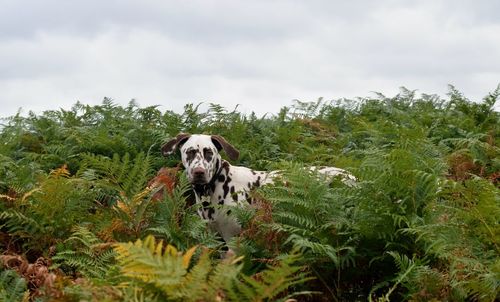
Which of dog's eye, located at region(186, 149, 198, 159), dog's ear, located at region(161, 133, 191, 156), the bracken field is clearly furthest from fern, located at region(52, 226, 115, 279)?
dog's ear, located at region(161, 133, 191, 156)

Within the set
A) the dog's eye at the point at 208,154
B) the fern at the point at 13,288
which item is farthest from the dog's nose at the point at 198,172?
the fern at the point at 13,288

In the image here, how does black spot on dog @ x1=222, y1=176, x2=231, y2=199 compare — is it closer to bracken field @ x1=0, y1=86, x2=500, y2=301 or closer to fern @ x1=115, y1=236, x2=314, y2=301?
bracken field @ x1=0, y1=86, x2=500, y2=301

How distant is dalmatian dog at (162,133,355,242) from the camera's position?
8.38m

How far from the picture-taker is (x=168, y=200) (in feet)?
22.2

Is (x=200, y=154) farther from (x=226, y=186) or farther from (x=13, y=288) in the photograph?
(x=13, y=288)

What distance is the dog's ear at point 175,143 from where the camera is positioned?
29.6ft

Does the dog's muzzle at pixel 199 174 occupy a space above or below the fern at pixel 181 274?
above

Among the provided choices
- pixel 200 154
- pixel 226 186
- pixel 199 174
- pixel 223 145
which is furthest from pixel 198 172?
pixel 223 145

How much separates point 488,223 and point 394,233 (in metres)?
0.71

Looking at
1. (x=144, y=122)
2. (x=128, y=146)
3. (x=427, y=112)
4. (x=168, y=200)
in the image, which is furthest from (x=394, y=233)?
(x=427, y=112)

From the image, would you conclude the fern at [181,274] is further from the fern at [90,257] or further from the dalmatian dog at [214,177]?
the dalmatian dog at [214,177]

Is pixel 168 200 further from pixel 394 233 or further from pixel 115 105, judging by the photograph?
pixel 115 105

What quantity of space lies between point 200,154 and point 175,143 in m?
0.52

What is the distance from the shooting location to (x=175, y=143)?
9062mm
